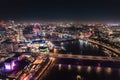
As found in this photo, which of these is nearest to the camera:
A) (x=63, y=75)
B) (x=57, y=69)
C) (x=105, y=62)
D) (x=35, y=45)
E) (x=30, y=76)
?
(x=30, y=76)

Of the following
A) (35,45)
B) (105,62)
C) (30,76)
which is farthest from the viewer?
(35,45)

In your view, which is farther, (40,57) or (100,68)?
(40,57)

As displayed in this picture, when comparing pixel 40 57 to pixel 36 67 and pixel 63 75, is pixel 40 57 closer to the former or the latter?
pixel 36 67

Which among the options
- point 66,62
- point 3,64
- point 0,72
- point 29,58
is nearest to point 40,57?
point 29,58

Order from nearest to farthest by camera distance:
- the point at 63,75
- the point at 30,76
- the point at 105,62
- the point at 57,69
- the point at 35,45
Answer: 1. the point at 30,76
2. the point at 63,75
3. the point at 57,69
4. the point at 105,62
5. the point at 35,45

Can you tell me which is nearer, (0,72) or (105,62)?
(0,72)

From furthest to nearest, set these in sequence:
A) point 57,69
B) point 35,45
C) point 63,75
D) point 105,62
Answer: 1. point 35,45
2. point 105,62
3. point 57,69
4. point 63,75

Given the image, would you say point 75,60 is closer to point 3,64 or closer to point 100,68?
point 100,68

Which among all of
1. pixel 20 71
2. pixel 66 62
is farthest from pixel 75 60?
pixel 20 71

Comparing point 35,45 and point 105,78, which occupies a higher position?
point 35,45
